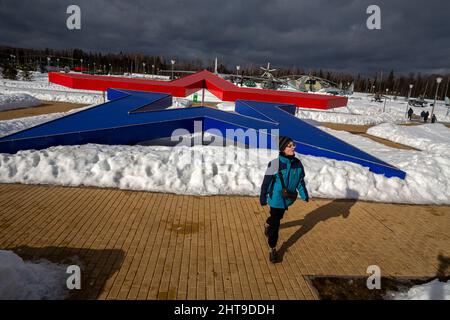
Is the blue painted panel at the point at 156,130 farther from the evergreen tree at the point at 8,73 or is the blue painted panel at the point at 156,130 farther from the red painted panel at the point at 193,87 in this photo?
the evergreen tree at the point at 8,73

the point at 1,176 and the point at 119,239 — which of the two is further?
the point at 1,176

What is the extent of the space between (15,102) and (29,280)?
1962 centimetres

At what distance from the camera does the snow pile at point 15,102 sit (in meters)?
17.8

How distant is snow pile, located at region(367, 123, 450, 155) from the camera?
13.9 metres

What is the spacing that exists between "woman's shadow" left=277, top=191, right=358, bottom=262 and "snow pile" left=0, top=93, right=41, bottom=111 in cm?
1899

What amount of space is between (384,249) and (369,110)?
114 feet

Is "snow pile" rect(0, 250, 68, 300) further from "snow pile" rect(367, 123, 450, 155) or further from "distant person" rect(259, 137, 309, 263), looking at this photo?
"snow pile" rect(367, 123, 450, 155)

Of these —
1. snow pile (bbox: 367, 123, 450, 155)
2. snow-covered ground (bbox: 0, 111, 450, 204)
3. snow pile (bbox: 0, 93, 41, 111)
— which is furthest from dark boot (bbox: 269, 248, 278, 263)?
snow pile (bbox: 0, 93, 41, 111)

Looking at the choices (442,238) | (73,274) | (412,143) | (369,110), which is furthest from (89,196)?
(369,110)

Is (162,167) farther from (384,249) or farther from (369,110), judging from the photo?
(369,110)

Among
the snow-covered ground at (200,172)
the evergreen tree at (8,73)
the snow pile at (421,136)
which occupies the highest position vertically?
the evergreen tree at (8,73)

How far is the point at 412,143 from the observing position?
1527 centimetres

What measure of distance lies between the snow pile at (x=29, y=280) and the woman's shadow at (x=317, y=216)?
3130mm

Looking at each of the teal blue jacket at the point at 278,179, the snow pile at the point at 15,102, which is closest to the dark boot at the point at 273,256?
the teal blue jacket at the point at 278,179
